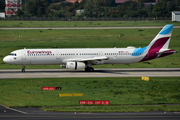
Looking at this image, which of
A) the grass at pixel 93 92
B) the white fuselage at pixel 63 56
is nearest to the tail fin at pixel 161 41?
the white fuselage at pixel 63 56

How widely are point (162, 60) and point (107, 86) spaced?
28.7m

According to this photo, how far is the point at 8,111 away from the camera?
25.3 metres

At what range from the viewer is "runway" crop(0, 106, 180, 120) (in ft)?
75.1

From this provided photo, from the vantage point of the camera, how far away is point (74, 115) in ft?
78.4

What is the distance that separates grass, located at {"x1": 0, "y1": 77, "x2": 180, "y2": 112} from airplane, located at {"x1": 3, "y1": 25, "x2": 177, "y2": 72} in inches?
332

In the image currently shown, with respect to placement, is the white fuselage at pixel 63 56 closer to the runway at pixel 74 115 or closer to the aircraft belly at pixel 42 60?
the aircraft belly at pixel 42 60

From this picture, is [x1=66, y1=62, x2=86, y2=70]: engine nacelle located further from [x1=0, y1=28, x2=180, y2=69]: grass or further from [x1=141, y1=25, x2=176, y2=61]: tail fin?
[x1=0, y1=28, x2=180, y2=69]: grass

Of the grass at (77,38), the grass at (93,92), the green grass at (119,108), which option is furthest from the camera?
the grass at (77,38)

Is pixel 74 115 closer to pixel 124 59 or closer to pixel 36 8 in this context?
pixel 124 59

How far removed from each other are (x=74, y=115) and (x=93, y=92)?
29.3 feet

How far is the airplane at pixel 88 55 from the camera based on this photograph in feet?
159

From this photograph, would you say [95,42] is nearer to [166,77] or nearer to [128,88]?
[166,77]

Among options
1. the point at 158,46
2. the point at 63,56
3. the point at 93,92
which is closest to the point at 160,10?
the point at 158,46

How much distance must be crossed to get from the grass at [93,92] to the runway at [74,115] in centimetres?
153
